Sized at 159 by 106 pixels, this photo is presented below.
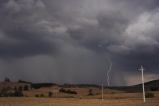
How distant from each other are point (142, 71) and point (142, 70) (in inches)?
12.6

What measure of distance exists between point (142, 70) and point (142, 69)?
67 cm

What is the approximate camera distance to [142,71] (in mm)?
108062

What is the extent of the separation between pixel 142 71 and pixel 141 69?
74 centimetres

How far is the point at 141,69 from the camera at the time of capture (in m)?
108

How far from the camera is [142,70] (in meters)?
108

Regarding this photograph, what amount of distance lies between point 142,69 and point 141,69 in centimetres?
45

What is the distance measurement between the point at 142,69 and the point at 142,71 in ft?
2.73

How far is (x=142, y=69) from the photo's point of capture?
10756 centimetres
